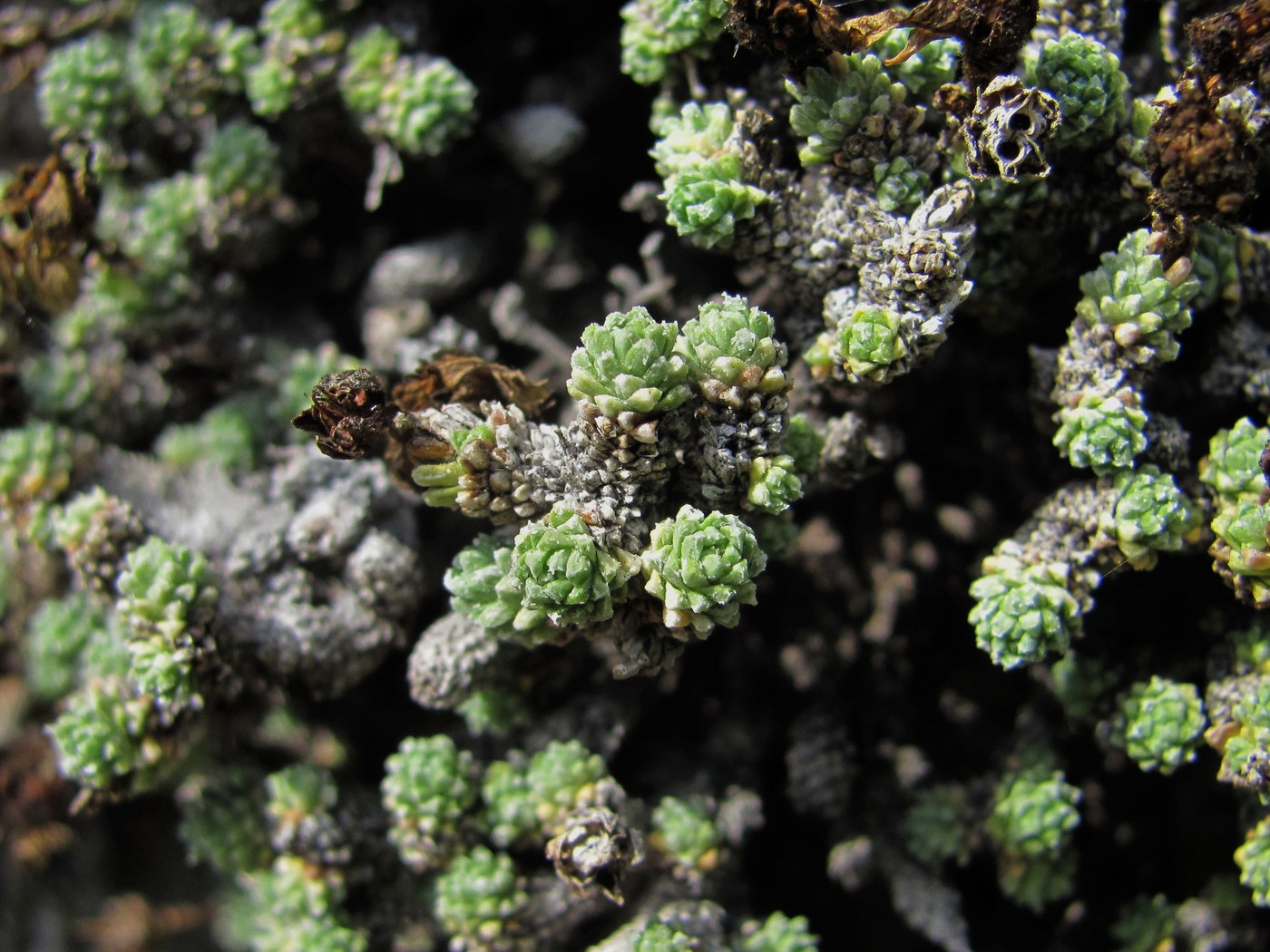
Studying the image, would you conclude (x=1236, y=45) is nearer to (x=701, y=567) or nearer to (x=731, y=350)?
(x=731, y=350)

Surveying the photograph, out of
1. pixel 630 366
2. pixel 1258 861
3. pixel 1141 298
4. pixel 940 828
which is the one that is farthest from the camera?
pixel 940 828

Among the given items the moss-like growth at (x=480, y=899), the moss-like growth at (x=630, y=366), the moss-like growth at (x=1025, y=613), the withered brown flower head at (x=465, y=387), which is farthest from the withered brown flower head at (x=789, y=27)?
the moss-like growth at (x=480, y=899)

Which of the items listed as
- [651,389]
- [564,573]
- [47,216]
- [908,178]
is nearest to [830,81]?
[908,178]

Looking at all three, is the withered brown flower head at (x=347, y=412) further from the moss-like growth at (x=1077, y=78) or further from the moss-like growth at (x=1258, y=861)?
the moss-like growth at (x=1258, y=861)

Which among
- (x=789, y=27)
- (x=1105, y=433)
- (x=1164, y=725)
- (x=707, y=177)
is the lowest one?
(x=1164, y=725)

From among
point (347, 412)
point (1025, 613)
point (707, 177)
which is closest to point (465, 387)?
point (347, 412)

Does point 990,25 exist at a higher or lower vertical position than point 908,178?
higher

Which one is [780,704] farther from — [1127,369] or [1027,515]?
[1127,369]

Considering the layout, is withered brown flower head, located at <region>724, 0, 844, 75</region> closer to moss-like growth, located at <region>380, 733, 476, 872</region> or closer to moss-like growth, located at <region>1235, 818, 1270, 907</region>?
moss-like growth, located at <region>380, 733, 476, 872</region>
